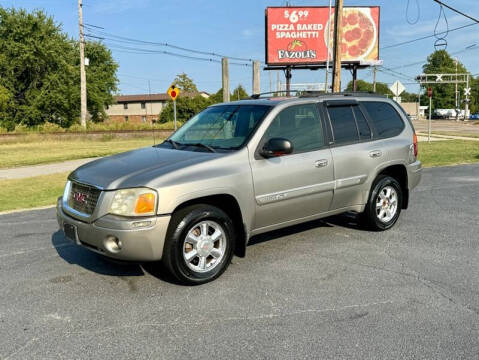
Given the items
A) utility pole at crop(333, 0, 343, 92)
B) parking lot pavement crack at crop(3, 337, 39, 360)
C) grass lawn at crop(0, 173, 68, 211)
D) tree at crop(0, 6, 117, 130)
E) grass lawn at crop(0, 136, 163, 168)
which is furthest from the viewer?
tree at crop(0, 6, 117, 130)

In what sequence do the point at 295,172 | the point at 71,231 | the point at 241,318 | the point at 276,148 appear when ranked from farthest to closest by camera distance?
the point at 295,172 < the point at 276,148 < the point at 71,231 < the point at 241,318

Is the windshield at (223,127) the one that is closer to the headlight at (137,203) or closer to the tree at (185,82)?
the headlight at (137,203)

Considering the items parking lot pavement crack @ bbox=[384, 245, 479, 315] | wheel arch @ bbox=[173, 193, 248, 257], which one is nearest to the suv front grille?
wheel arch @ bbox=[173, 193, 248, 257]

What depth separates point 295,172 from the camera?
4809 millimetres

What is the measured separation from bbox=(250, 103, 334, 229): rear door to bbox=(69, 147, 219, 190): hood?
0.59m

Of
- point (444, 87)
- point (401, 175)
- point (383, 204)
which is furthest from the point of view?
point (444, 87)

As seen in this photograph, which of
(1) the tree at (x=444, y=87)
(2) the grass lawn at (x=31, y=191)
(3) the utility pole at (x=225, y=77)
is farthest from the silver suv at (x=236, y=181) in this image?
(1) the tree at (x=444, y=87)

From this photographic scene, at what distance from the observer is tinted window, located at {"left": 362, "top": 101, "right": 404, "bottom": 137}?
5895 mm

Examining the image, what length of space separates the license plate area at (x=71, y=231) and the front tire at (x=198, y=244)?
0.94m

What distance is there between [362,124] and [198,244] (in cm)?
284

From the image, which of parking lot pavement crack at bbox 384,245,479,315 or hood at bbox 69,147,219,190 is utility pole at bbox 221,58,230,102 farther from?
parking lot pavement crack at bbox 384,245,479,315

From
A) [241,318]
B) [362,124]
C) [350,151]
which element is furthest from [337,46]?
[241,318]

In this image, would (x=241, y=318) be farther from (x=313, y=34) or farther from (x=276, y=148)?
(x=313, y=34)

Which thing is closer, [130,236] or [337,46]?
[130,236]
